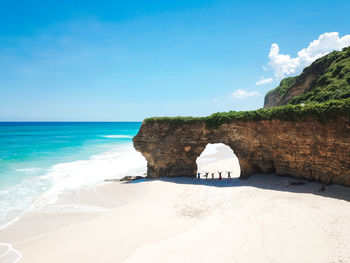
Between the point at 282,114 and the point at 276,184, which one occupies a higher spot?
the point at 282,114

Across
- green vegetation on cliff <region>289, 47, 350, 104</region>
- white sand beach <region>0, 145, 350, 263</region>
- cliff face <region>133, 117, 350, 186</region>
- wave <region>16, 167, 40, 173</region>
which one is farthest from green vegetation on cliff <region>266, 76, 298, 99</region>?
wave <region>16, 167, 40, 173</region>

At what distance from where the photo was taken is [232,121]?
57.4ft

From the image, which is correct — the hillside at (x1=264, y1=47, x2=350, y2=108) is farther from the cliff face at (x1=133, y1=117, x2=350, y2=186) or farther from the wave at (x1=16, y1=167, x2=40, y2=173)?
the wave at (x1=16, y1=167, x2=40, y2=173)

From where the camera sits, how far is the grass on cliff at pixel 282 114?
13023 millimetres

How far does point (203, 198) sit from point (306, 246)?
284 inches

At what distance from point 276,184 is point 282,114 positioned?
17.3 feet

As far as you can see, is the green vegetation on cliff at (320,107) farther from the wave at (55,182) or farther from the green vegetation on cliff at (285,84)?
the green vegetation on cliff at (285,84)

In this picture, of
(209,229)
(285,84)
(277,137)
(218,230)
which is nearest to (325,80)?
(277,137)

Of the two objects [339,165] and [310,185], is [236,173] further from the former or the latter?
[339,165]

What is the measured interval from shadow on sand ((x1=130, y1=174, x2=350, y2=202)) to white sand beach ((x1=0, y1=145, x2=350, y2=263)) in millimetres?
67

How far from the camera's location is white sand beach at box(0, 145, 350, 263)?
8.24 metres

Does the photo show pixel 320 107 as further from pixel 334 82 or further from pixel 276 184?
pixel 334 82

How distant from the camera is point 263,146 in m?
16.8

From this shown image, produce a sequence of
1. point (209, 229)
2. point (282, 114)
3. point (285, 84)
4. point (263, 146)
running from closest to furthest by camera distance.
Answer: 1. point (209, 229)
2. point (282, 114)
3. point (263, 146)
4. point (285, 84)
